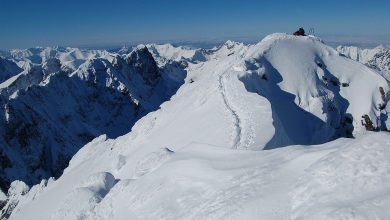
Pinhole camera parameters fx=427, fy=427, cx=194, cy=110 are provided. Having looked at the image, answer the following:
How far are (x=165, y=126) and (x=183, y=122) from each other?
328 cm

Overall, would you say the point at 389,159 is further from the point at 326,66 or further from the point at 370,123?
the point at 326,66

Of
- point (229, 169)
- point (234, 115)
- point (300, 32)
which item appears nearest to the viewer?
point (229, 169)

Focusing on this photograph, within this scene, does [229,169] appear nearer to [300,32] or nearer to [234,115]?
[234,115]

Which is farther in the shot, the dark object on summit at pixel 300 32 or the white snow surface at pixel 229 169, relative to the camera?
the dark object on summit at pixel 300 32

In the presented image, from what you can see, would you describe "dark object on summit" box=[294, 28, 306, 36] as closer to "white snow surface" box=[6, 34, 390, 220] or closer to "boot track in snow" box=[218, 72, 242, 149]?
"white snow surface" box=[6, 34, 390, 220]

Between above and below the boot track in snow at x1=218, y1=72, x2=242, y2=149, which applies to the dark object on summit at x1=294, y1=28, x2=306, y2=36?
above

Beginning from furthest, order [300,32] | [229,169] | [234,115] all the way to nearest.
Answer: [300,32] < [234,115] < [229,169]

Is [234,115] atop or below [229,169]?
below

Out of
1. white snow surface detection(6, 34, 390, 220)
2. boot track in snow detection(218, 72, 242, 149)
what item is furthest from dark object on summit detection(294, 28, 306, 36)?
boot track in snow detection(218, 72, 242, 149)

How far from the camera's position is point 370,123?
64.2 meters

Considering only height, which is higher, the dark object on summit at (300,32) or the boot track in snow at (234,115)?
the dark object on summit at (300,32)

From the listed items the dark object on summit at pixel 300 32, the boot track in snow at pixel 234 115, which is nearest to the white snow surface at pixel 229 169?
the boot track in snow at pixel 234 115

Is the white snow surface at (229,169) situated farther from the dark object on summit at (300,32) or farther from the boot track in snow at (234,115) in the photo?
the dark object on summit at (300,32)

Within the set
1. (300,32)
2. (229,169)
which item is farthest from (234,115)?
(300,32)
